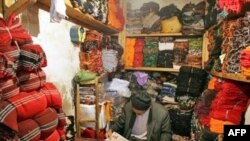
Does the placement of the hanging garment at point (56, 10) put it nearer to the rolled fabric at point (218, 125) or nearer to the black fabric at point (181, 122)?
the rolled fabric at point (218, 125)

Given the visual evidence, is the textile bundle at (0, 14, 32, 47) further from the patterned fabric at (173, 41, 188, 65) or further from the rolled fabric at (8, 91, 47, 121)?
the patterned fabric at (173, 41, 188, 65)

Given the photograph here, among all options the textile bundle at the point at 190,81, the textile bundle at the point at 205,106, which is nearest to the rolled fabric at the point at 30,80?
the textile bundle at the point at 205,106

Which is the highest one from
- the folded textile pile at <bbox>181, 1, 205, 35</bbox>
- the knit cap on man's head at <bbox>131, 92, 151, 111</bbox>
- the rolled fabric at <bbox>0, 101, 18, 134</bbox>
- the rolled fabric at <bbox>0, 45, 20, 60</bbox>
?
the folded textile pile at <bbox>181, 1, 205, 35</bbox>

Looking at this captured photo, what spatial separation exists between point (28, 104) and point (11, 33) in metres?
0.35

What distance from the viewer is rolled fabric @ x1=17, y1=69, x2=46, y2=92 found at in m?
1.32

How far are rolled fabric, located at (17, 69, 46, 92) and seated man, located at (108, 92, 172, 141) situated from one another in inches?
61.5

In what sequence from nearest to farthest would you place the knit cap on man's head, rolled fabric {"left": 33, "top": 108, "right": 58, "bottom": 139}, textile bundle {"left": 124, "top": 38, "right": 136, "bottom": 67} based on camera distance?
rolled fabric {"left": 33, "top": 108, "right": 58, "bottom": 139}
the knit cap on man's head
textile bundle {"left": 124, "top": 38, "right": 136, "bottom": 67}

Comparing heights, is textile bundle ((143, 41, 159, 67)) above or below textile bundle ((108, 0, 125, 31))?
below

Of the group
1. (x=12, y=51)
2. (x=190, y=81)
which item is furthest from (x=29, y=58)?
(x=190, y=81)

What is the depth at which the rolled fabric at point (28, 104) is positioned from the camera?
122 cm

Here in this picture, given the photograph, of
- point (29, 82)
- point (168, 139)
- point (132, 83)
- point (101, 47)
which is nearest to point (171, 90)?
point (132, 83)

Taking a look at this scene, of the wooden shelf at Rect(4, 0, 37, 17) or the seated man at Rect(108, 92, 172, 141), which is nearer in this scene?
the wooden shelf at Rect(4, 0, 37, 17)

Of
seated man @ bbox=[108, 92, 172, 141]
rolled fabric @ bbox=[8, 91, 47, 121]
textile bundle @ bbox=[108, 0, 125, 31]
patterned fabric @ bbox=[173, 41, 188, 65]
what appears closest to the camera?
rolled fabric @ bbox=[8, 91, 47, 121]

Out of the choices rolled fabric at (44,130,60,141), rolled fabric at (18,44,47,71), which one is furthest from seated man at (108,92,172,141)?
rolled fabric at (18,44,47,71)
